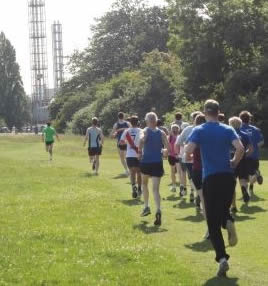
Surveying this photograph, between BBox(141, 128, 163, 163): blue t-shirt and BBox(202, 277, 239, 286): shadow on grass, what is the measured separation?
4913 mm

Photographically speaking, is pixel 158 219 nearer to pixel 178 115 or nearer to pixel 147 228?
pixel 147 228

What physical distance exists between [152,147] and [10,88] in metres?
116

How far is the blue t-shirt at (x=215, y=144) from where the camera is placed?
349 inches

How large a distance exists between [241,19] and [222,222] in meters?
35.4

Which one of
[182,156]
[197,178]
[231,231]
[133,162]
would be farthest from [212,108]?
[133,162]

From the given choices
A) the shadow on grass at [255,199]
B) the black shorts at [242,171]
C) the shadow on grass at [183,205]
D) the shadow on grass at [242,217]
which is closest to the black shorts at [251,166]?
the black shorts at [242,171]

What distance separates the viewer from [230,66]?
4512 cm

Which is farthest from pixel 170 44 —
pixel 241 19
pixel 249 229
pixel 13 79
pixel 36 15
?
pixel 36 15

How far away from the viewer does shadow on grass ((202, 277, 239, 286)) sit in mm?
8320

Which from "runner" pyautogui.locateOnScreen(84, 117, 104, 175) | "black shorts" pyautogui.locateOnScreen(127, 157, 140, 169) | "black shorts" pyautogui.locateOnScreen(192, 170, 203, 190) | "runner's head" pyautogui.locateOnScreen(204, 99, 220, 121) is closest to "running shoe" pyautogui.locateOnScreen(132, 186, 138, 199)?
"black shorts" pyautogui.locateOnScreen(127, 157, 140, 169)

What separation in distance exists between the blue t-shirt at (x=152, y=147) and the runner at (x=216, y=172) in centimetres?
430

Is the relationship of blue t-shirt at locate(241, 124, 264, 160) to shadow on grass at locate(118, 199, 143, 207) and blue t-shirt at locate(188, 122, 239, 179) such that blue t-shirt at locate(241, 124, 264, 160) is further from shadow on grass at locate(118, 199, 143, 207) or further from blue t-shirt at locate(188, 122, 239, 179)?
blue t-shirt at locate(188, 122, 239, 179)

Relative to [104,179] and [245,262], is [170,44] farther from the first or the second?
[245,262]

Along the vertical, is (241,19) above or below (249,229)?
above
